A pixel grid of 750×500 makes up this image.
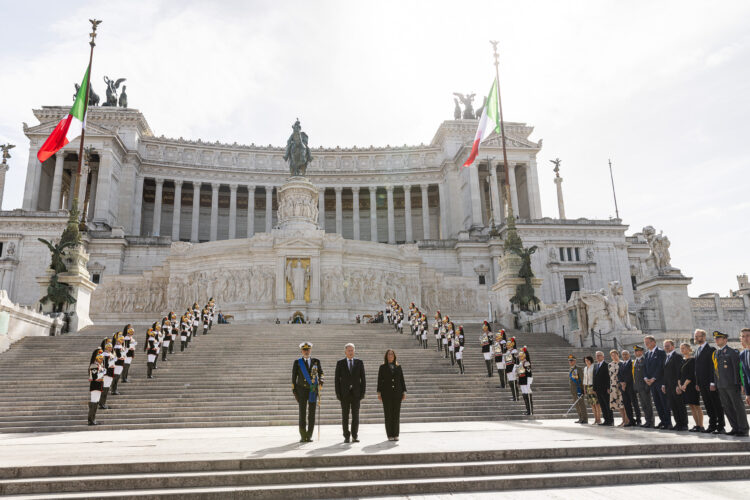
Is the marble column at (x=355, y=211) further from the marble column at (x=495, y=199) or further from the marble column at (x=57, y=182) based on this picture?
the marble column at (x=57, y=182)

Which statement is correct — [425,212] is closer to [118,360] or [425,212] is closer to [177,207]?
[177,207]

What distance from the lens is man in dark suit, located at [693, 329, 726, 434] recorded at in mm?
9789

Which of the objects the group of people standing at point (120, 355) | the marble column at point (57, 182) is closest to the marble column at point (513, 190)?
the group of people standing at point (120, 355)

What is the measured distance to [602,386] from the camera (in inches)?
476

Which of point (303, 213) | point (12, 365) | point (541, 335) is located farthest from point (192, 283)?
point (541, 335)

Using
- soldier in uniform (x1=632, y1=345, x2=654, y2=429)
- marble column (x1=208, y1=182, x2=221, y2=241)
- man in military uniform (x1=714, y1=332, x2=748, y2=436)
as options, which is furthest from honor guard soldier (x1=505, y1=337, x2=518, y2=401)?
marble column (x1=208, y1=182, x2=221, y2=241)

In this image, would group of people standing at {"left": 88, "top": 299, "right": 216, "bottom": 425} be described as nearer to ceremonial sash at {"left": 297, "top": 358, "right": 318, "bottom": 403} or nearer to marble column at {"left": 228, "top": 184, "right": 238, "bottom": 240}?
ceremonial sash at {"left": 297, "top": 358, "right": 318, "bottom": 403}

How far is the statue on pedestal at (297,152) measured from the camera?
140ft

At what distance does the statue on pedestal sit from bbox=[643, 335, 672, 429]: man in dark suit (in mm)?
34631

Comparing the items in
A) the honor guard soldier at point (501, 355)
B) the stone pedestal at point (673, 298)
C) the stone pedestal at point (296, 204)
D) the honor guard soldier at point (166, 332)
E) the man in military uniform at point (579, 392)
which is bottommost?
the man in military uniform at point (579, 392)

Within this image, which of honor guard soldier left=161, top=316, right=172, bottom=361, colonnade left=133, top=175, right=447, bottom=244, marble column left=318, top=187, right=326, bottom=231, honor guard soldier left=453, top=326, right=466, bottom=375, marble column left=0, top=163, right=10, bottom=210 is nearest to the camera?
honor guard soldier left=453, top=326, right=466, bottom=375

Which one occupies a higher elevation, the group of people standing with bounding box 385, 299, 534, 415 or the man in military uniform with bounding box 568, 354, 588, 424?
the group of people standing with bounding box 385, 299, 534, 415

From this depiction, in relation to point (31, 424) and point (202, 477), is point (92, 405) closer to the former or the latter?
point (31, 424)

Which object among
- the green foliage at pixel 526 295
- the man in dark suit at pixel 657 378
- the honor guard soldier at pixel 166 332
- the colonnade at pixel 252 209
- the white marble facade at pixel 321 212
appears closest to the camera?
the man in dark suit at pixel 657 378
